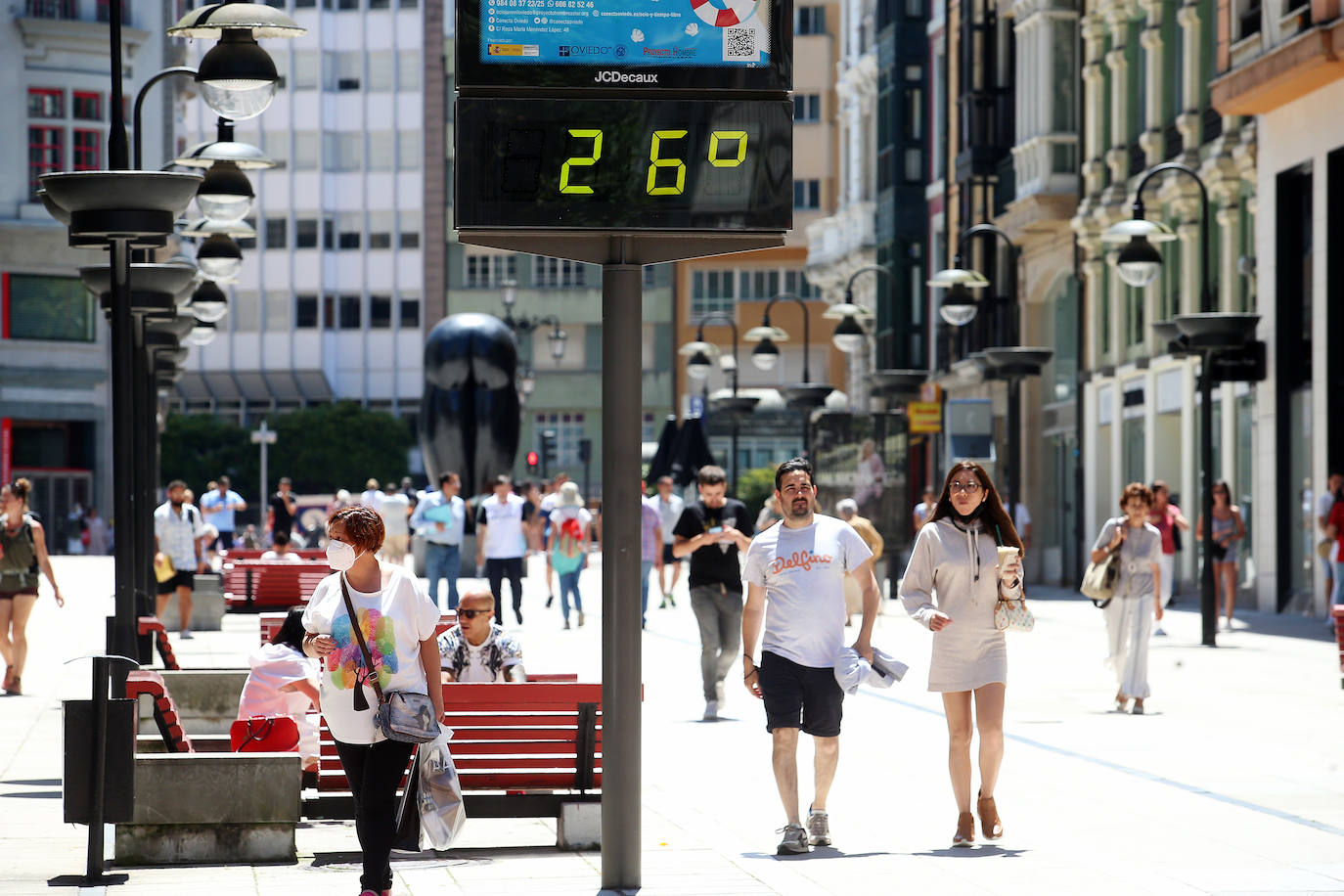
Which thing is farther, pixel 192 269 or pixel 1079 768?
pixel 192 269

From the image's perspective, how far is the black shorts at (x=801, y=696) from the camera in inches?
402

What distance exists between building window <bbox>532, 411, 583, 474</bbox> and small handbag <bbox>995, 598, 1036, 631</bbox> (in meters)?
80.7

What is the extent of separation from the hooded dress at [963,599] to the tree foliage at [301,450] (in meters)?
74.1

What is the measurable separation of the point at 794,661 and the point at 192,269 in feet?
27.9

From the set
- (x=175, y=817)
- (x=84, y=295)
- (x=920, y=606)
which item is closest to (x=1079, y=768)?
(x=920, y=606)

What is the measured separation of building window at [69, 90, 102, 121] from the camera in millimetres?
60156

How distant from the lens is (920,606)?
33.6 feet

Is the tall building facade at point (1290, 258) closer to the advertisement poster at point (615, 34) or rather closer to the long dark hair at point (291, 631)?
the long dark hair at point (291, 631)

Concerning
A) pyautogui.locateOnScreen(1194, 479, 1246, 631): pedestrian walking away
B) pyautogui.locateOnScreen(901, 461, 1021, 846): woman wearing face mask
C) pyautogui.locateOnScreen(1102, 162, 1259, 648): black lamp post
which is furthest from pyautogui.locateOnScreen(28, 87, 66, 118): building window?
pyautogui.locateOnScreen(901, 461, 1021, 846): woman wearing face mask

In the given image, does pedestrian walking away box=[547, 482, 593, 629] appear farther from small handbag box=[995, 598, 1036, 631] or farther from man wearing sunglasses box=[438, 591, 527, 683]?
small handbag box=[995, 598, 1036, 631]

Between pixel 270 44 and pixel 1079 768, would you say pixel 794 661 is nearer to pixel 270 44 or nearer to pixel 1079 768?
pixel 1079 768

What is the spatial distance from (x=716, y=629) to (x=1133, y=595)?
3.15 metres

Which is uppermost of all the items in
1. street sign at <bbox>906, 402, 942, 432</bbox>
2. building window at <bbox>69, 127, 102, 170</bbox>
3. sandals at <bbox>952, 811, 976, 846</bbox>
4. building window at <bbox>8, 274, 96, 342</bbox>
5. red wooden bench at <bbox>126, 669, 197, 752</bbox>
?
building window at <bbox>69, 127, 102, 170</bbox>

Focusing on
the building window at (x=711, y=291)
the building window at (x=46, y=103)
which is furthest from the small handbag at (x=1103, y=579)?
the building window at (x=711, y=291)
